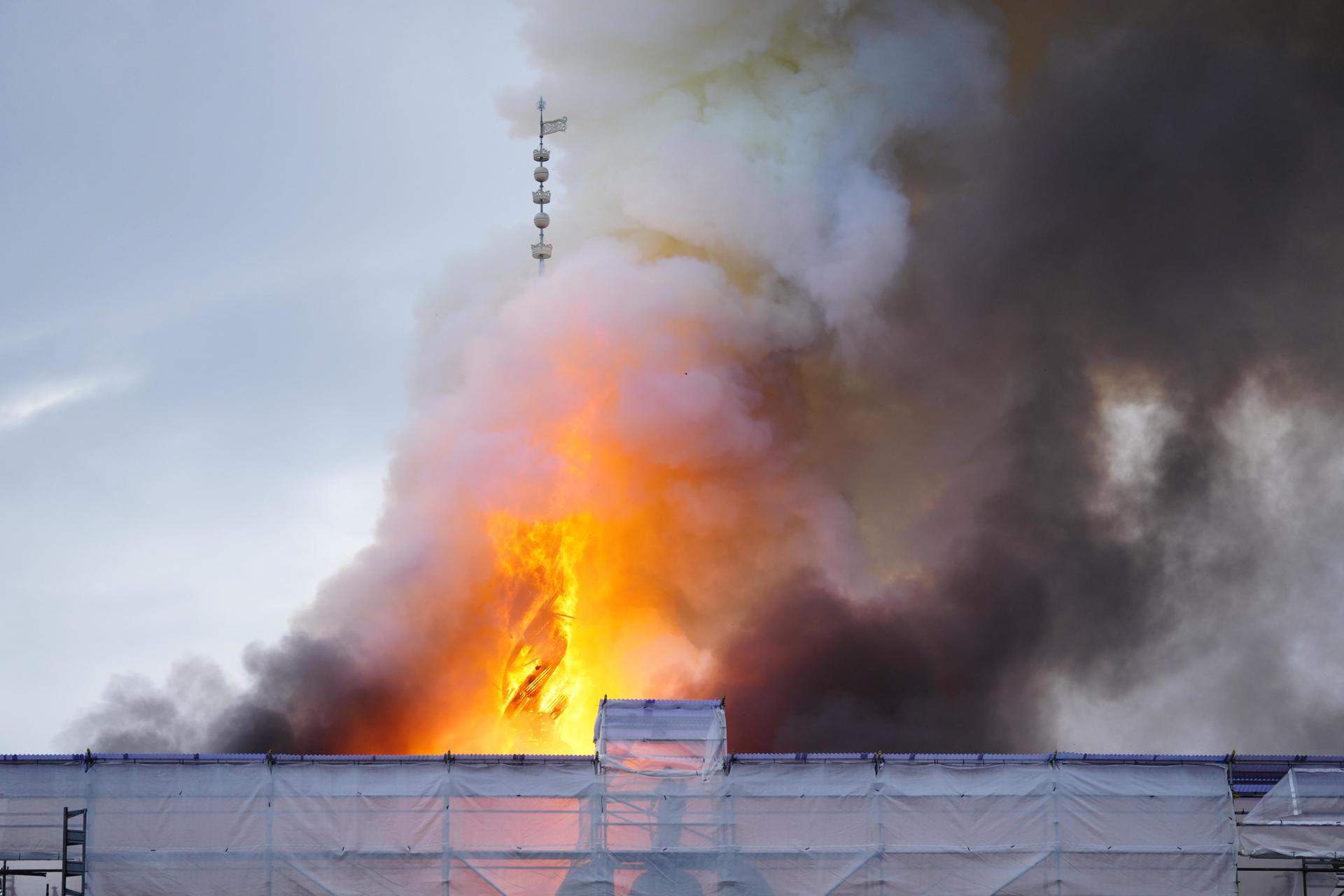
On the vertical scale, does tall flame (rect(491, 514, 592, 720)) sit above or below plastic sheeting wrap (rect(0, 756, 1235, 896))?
above

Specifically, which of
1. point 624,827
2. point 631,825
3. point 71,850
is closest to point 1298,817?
point 631,825

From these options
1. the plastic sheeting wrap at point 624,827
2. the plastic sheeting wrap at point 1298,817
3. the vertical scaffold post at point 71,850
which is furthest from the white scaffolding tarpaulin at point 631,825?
the plastic sheeting wrap at point 1298,817

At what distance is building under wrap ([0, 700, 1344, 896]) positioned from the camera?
4188cm

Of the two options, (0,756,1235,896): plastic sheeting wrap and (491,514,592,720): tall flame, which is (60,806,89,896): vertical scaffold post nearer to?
(0,756,1235,896): plastic sheeting wrap

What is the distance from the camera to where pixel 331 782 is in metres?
42.3

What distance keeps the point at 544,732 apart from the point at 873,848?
19074 mm

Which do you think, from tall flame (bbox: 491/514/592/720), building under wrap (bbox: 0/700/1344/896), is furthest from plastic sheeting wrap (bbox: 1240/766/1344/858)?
tall flame (bbox: 491/514/592/720)

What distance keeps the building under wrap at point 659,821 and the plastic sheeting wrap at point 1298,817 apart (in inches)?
2.1

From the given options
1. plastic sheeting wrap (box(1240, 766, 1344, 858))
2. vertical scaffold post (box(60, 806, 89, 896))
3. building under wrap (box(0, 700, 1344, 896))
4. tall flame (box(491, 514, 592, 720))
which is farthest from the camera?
tall flame (box(491, 514, 592, 720))

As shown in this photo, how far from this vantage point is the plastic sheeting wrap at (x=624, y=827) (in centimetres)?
4188

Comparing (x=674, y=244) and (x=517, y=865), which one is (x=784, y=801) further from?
(x=674, y=244)

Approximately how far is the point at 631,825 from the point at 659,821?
743 millimetres

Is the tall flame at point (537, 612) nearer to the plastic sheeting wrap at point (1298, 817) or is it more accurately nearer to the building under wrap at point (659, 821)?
the building under wrap at point (659, 821)

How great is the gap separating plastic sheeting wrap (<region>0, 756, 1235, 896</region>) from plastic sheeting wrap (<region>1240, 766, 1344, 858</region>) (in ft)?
3.14
